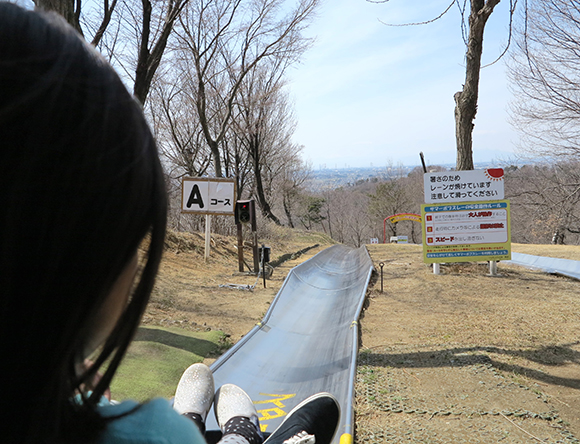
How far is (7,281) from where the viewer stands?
398 millimetres

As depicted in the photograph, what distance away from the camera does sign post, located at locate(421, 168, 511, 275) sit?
7.04m

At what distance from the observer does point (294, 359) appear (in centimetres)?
348

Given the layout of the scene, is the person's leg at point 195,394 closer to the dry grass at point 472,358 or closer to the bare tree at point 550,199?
the dry grass at point 472,358

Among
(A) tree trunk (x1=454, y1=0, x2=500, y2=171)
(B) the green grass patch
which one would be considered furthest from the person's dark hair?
(A) tree trunk (x1=454, y1=0, x2=500, y2=171)

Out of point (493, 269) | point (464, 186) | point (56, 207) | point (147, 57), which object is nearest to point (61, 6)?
point (147, 57)

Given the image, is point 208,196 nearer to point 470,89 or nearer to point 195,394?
point 470,89

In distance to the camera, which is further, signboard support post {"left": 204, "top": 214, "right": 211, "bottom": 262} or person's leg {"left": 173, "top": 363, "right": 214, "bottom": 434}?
signboard support post {"left": 204, "top": 214, "right": 211, "bottom": 262}

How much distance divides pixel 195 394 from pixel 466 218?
21.4 feet

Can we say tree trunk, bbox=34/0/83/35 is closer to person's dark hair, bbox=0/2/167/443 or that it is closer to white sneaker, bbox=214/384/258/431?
white sneaker, bbox=214/384/258/431

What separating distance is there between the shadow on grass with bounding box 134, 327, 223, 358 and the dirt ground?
368 mm

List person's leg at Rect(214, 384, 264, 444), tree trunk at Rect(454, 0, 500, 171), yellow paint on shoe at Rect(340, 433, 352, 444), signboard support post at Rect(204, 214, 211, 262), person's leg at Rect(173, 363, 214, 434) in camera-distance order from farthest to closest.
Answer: signboard support post at Rect(204, 214, 211, 262) → tree trunk at Rect(454, 0, 500, 171) → yellow paint on shoe at Rect(340, 433, 352, 444) → person's leg at Rect(173, 363, 214, 434) → person's leg at Rect(214, 384, 264, 444)

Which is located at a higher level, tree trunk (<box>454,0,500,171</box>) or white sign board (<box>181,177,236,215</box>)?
tree trunk (<box>454,0,500,171</box>)

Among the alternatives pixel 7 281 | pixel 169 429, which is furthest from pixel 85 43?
pixel 169 429

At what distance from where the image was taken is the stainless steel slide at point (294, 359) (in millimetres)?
2594
